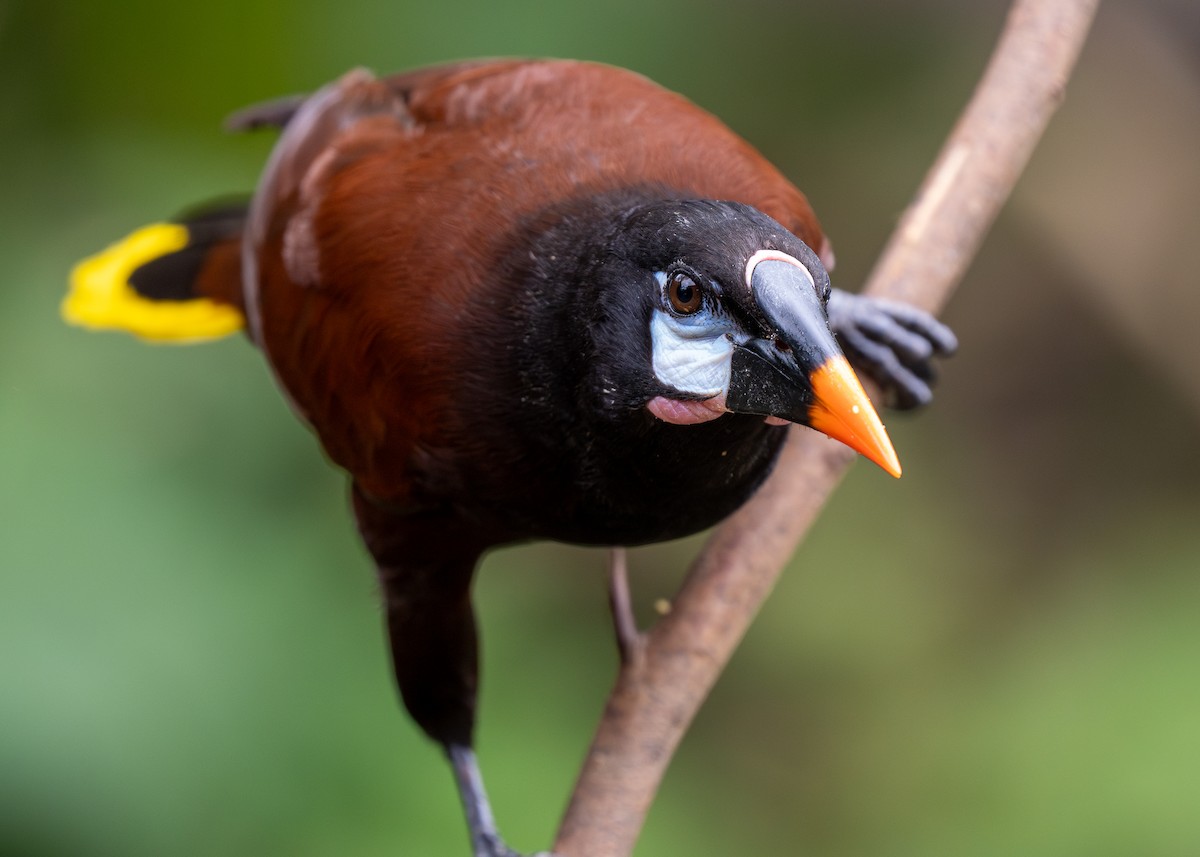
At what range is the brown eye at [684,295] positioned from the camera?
1.46 meters

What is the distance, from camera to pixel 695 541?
136 inches

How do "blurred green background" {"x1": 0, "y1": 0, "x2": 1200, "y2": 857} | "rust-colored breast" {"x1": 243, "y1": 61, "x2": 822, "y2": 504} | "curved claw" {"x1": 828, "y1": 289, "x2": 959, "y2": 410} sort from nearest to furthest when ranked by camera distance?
"rust-colored breast" {"x1": 243, "y1": 61, "x2": 822, "y2": 504}, "curved claw" {"x1": 828, "y1": 289, "x2": 959, "y2": 410}, "blurred green background" {"x1": 0, "y1": 0, "x2": 1200, "y2": 857}

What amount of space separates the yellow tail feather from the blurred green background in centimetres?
22

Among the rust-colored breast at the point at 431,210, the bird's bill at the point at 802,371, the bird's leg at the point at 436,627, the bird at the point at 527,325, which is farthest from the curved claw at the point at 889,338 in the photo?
the bird's bill at the point at 802,371

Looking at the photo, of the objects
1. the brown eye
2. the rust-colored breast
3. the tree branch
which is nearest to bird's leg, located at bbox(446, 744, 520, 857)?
the tree branch

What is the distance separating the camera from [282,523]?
2.69m

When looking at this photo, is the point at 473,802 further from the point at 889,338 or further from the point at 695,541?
the point at 695,541

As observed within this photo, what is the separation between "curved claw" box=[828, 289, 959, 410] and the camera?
2191 mm

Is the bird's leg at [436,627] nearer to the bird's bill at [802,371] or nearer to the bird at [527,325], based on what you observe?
the bird at [527,325]

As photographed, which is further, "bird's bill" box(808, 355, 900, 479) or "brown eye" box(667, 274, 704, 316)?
"brown eye" box(667, 274, 704, 316)

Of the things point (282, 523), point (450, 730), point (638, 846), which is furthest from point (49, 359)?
point (638, 846)

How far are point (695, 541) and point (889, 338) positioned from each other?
4.38ft

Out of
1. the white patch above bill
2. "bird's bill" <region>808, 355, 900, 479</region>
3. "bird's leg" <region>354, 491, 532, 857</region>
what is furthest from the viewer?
"bird's leg" <region>354, 491, 532, 857</region>

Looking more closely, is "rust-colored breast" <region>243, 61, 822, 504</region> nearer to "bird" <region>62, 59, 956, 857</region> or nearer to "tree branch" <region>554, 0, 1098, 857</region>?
"bird" <region>62, 59, 956, 857</region>
